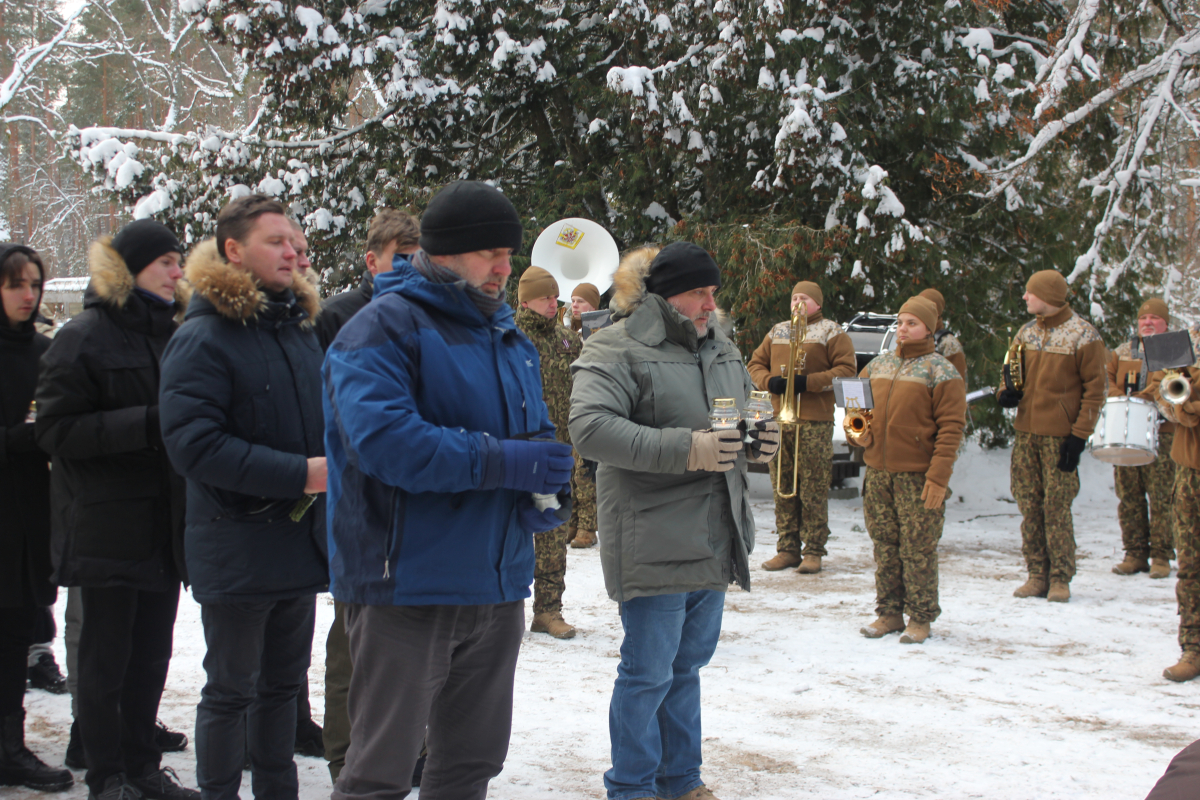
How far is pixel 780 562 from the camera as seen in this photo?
7824 mm

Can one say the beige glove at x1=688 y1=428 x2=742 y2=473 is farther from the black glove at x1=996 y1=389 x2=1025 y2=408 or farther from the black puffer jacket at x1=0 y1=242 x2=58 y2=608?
the black glove at x1=996 y1=389 x2=1025 y2=408

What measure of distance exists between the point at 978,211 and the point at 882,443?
6409mm

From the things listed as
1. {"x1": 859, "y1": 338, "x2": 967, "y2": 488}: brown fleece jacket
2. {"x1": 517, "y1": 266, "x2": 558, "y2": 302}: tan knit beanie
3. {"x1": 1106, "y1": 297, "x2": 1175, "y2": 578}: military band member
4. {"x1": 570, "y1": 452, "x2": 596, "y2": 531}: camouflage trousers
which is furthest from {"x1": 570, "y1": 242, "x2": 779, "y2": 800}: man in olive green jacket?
{"x1": 1106, "y1": 297, "x2": 1175, "y2": 578}: military band member

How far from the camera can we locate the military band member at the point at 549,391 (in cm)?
579

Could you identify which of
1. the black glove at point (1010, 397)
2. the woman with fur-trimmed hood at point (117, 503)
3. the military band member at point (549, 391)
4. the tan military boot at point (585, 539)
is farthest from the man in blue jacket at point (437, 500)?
the tan military boot at point (585, 539)

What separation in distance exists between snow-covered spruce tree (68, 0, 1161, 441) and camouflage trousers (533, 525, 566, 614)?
5137 millimetres

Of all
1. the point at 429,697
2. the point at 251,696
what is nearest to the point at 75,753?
the point at 251,696

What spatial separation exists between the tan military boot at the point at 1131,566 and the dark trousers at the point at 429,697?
22.5ft


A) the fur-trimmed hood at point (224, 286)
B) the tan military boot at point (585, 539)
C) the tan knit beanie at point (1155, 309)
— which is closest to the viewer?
the fur-trimmed hood at point (224, 286)

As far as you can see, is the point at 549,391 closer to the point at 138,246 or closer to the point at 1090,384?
the point at 138,246

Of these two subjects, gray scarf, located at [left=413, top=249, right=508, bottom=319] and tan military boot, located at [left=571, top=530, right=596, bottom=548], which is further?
Result: tan military boot, located at [left=571, top=530, right=596, bottom=548]

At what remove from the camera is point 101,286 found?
3.33m

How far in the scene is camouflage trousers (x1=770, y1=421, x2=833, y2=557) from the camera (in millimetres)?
7789

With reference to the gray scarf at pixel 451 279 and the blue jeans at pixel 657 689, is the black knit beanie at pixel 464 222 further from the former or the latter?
the blue jeans at pixel 657 689
